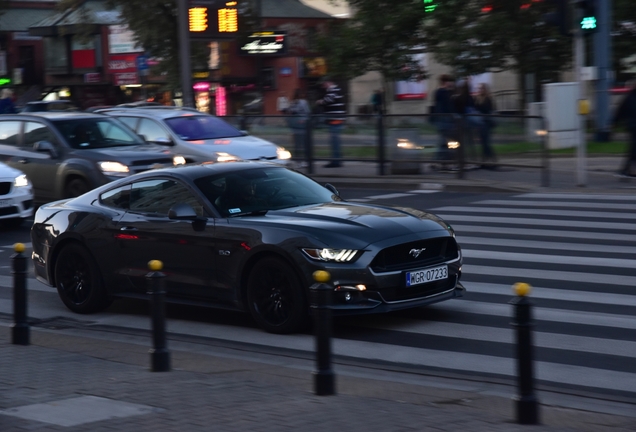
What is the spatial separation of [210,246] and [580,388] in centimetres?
357

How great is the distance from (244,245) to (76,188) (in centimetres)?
941

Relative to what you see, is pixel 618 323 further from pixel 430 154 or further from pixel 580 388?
pixel 430 154

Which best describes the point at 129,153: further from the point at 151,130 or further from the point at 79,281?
the point at 79,281

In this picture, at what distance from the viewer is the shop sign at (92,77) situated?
55656 millimetres

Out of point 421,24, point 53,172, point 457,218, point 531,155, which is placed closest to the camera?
A: point 457,218

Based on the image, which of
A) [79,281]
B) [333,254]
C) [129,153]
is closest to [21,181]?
[129,153]

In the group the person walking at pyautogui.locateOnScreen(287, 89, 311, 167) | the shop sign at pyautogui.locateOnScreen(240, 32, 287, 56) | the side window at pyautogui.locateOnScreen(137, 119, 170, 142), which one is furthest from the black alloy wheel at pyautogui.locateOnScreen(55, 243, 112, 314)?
the shop sign at pyautogui.locateOnScreen(240, 32, 287, 56)

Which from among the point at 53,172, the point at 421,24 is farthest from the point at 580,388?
the point at 421,24

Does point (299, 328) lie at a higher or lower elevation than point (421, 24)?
lower

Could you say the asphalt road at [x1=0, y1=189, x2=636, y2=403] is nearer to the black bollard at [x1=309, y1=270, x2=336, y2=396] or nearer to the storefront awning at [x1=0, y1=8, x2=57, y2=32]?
the black bollard at [x1=309, y1=270, x2=336, y2=396]

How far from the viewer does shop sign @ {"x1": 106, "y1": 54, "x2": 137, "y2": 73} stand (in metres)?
54.2

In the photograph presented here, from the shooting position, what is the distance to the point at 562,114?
2106cm

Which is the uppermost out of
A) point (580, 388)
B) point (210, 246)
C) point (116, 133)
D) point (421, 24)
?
point (421, 24)

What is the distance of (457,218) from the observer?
15.6 meters
